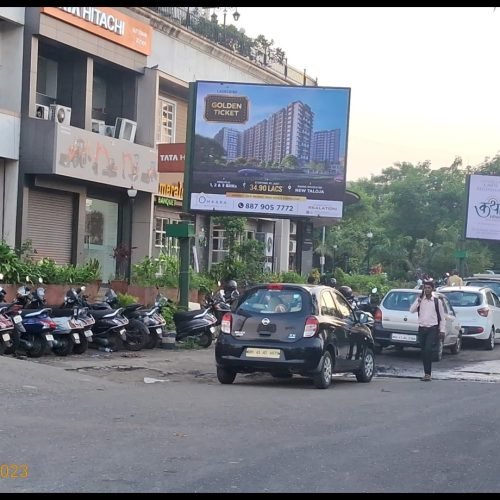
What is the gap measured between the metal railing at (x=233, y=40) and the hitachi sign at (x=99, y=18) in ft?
5.49

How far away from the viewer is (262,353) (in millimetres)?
13500

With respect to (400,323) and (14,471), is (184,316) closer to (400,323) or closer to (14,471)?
(400,323)

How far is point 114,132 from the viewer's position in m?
28.1

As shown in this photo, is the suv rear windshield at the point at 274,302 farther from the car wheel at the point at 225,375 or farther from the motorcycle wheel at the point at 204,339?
the motorcycle wheel at the point at 204,339

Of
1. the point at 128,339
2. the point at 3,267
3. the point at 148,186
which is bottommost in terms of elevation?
the point at 128,339

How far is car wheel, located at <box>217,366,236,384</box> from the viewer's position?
14.0 metres

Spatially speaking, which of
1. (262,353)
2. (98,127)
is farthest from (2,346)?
(98,127)

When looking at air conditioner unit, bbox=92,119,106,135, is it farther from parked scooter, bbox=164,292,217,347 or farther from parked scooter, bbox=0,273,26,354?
Result: parked scooter, bbox=0,273,26,354

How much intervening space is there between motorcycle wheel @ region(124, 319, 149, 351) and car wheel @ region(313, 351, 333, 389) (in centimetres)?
522

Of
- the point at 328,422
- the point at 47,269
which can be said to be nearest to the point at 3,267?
the point at 47,269

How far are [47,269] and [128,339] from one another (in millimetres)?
3390

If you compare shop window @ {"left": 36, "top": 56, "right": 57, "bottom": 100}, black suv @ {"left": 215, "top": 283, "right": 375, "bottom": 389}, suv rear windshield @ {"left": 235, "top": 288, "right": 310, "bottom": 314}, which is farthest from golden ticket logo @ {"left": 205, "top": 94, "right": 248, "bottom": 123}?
suv rear windshield @ {"left": 235, "top": 288, "right": 310, "bottom": 314}

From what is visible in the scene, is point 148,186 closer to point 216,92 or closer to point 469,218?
point 216,92

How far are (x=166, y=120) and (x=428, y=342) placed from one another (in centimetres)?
1773
